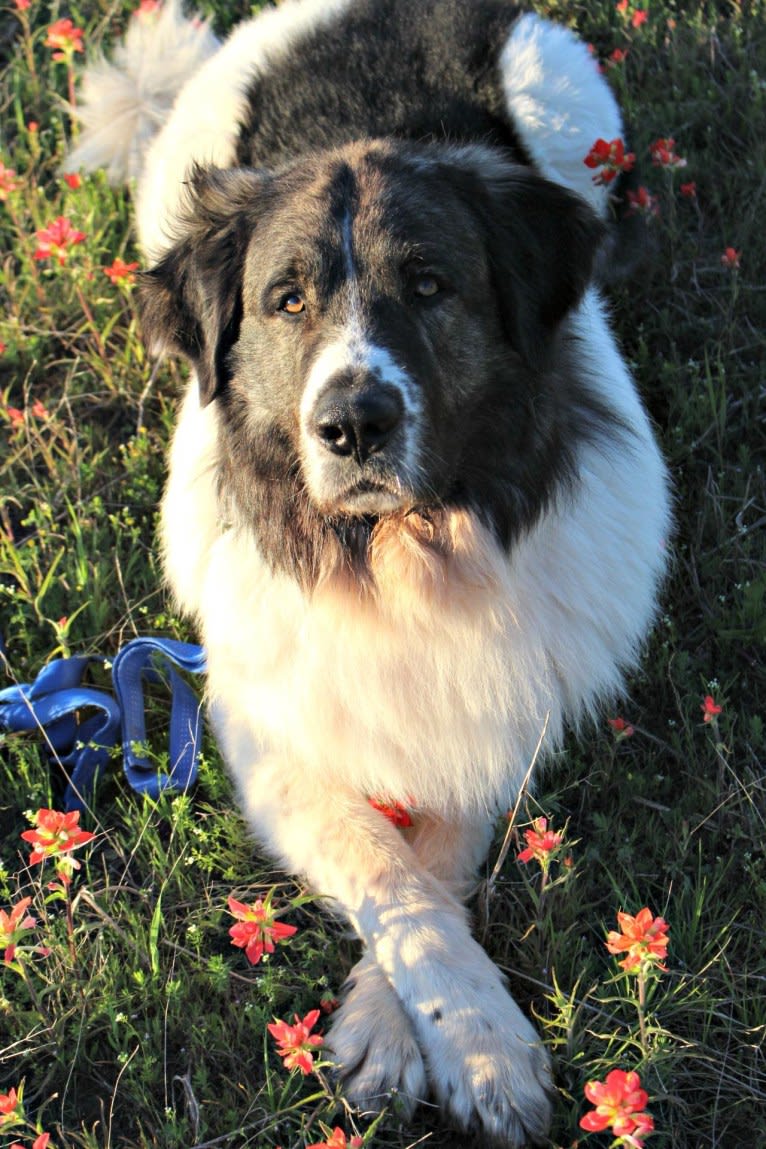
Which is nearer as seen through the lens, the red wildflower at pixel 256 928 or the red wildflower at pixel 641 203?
the red wildflower at pixel 256 928

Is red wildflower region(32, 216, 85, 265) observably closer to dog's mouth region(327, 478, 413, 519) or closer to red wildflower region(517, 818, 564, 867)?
dog's mouth region(327, 478, 413, 519)

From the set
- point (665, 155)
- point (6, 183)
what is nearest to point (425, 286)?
point (665, 155)

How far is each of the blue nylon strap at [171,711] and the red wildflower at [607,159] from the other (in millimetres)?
1873

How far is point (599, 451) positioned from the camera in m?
3.01

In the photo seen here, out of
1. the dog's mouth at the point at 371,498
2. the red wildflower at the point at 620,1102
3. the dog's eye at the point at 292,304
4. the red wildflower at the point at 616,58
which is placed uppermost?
the dog's eye at the point at 292,304

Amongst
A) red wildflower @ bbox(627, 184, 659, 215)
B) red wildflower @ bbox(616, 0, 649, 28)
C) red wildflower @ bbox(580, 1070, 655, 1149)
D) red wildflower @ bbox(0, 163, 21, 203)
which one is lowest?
red wildflower @ bbox(580, 1070, 655, 1149)

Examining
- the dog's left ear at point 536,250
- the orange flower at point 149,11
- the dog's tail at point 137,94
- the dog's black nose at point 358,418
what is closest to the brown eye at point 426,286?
the dog's left ear at point 536,250

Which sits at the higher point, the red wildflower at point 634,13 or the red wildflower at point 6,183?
the red wildflower at point 6,183

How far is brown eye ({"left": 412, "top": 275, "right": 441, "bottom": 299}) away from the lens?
105 inches

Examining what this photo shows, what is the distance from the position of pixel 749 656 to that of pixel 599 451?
80cm

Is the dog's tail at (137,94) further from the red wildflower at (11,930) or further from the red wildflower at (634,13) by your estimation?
the red wildflower at (11,930)

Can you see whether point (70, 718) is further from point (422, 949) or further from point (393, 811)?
point (422, 949)

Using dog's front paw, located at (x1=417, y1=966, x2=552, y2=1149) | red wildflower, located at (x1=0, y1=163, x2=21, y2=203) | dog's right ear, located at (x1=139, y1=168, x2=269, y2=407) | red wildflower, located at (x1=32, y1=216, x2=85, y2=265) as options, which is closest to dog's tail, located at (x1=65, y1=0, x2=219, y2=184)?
red wildflower, located at (x1=0, y1=163, x2=21, y2=203)

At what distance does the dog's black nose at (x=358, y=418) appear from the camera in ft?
8.03
